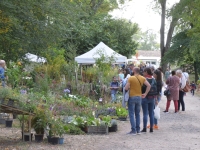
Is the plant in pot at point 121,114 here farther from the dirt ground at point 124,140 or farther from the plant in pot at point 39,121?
the plant in pot at point 39,121

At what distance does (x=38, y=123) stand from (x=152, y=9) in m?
40.6

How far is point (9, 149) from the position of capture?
9602 millimetres

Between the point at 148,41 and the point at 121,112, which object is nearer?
Result: the point at 121,112

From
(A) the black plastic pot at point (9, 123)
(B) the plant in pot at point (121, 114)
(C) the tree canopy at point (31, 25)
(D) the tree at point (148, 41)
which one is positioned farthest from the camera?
(D) the tree at point (148, 41)

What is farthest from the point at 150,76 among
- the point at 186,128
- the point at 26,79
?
the point at 26,79

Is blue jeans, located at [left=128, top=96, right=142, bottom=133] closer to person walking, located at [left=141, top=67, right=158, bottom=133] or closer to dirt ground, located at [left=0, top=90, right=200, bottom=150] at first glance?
dirt ground, located at [left=0, top=90, right=200, bottom=150]

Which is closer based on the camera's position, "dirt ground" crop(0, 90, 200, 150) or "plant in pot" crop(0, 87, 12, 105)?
"plant in pot" crop(0, 87, 12, 105)

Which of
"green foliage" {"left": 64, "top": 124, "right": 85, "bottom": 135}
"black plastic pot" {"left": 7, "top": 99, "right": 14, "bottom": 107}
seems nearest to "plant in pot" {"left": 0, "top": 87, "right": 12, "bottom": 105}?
"black plastic pot" {"left": 7, "top": 99, "right": 14, "bottom": 107}

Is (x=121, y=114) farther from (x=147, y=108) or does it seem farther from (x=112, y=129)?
(x=147, y=108)

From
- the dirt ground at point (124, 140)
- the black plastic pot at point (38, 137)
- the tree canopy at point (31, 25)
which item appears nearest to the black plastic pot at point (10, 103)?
the dirt ground at point (124, 140)

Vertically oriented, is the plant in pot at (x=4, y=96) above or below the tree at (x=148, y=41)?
below

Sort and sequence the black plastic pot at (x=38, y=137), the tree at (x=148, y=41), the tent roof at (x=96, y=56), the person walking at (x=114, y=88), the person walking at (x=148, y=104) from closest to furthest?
the black plastic pot at (x=38, y=137) → the person walking at (x=148, y=104) → the person walking at (x=114, y=88) → the tent roof at (x=96, y=56) → the tree at (x=148, y=41)

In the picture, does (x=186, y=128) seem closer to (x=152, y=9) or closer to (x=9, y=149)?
(x=9, y=149)

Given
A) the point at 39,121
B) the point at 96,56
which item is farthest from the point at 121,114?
the point at 96,56
